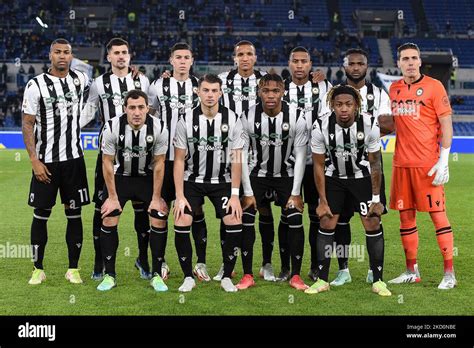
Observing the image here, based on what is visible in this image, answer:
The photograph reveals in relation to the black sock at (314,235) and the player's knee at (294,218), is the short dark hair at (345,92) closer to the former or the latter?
the player's knee at (294,218)

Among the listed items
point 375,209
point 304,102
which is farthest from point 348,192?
point 304,102

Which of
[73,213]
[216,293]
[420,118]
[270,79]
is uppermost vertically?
[270,79]

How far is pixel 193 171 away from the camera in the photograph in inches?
232

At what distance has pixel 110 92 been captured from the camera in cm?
619

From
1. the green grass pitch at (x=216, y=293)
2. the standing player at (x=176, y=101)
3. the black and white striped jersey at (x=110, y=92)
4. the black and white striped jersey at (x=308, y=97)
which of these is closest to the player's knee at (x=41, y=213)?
the green grass pitch at (x=216, y=293)

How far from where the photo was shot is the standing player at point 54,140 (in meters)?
5.96

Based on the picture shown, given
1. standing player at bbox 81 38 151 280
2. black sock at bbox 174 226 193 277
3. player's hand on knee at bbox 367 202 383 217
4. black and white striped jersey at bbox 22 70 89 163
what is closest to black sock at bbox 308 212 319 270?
player's hand on knee at bbox 367 202 383 217

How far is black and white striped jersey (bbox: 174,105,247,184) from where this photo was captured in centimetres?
581

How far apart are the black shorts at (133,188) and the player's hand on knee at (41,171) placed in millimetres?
504

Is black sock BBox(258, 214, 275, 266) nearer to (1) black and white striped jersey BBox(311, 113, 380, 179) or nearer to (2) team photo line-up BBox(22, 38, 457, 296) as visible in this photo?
(2) team photo line-up BBox(22, 38, 457, 296)

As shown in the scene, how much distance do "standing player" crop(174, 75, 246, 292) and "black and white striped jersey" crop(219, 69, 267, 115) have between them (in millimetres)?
581

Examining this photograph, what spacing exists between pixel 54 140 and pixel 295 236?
2.14m

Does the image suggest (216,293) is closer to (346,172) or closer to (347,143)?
(346,172)

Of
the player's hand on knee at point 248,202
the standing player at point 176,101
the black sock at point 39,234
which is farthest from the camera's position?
the standing player at point 176,101
